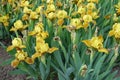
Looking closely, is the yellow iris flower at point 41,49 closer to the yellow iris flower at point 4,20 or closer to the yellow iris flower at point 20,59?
→ the yellow iris flower at point 20,59

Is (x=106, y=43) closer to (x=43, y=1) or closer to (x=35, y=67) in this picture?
(x=35, y=67)

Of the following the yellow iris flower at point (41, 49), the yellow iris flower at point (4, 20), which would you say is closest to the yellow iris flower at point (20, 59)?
the yellow iris flower at point (41, 49)

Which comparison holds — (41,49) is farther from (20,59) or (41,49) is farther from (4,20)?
(4,20)

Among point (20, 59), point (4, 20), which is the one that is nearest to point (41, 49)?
point (20, 59)

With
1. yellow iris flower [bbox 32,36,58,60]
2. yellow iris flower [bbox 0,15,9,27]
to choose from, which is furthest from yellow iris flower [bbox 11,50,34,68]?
yellow iris flower [bbox 0,15,9,27]

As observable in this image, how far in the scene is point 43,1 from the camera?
2943 mm

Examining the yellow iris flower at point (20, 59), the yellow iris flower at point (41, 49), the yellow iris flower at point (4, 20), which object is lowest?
the yellow iris flower at point (20, 59)

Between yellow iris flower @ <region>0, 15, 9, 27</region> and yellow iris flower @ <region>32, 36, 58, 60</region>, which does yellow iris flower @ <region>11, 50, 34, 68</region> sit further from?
yellow iris flower @ <region>0, 15, 9, 27</region>

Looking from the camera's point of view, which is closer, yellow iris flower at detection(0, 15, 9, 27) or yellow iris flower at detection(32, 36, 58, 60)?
yellow iris flower at detection(32, 36, 58, 60)

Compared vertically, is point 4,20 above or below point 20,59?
above

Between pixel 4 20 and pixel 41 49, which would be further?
pixel 4 20

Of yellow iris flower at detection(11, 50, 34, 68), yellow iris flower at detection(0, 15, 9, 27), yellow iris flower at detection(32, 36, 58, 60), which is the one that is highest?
yellow iris flower at detection(0, 15, 9, 27)

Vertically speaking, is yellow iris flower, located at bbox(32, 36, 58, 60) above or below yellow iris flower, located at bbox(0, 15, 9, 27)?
below

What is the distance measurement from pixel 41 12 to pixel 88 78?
695mm
